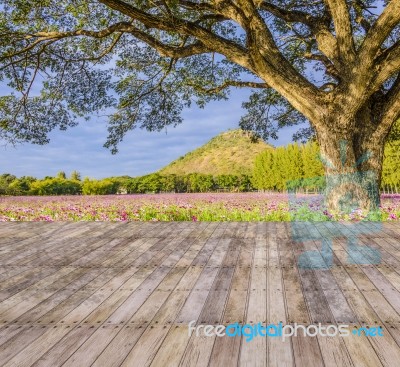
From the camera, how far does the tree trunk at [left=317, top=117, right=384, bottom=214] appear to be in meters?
10.3

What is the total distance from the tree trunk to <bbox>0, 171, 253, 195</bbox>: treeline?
35.3m

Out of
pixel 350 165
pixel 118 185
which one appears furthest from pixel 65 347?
pixel 118 185

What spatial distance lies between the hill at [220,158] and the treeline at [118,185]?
28550 mm

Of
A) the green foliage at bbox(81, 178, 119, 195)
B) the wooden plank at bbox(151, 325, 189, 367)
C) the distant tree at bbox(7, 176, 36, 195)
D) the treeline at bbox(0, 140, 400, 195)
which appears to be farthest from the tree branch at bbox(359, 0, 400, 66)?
the distant tree at bbox(7, 176, 36, 195)

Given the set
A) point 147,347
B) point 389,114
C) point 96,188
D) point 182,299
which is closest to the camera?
point 147,347

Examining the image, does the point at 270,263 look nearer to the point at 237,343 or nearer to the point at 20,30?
the point at 237,343

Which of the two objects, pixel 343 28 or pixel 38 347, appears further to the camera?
pixel 343 28

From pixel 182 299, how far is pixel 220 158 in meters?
102

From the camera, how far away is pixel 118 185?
50.7 m

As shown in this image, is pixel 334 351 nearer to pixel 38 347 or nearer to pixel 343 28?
pixel 38 347

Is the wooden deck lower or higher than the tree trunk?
lower

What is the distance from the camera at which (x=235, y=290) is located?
4125 millimetres

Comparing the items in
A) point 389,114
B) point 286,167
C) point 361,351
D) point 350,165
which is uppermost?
point 286,167

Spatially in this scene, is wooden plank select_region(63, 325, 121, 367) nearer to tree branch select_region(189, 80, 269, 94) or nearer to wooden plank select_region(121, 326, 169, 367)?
wooden plank select_region(121, 326, 169, 367)
